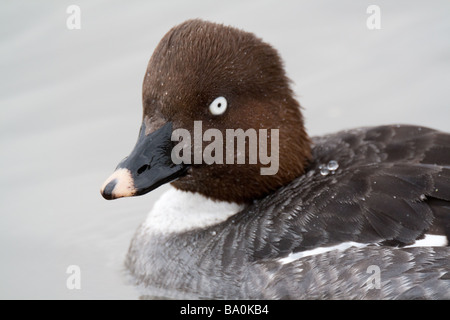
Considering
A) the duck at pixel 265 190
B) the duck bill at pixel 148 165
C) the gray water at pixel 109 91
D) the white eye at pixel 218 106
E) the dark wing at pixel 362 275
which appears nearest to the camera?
the dark wing at pixel 362 275

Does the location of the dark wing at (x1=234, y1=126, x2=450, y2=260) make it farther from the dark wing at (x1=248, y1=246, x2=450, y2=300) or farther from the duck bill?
the duck bill

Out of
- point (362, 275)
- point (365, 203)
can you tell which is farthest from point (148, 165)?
point (362, 275)

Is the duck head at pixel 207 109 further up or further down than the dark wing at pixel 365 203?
further up

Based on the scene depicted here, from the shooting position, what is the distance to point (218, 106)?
5906 mm

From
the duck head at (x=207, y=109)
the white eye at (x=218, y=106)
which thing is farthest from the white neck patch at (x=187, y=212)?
the white eye at (x=218, y=106)

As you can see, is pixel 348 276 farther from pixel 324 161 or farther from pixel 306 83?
pixel 306 83

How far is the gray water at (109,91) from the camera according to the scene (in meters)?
7.47

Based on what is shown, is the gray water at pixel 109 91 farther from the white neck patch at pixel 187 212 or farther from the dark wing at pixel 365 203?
the dark wing at pixel 365 203

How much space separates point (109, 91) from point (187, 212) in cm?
288

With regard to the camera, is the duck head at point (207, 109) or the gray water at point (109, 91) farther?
the gray water at point (109, 91)

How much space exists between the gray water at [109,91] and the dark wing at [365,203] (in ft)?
5.42

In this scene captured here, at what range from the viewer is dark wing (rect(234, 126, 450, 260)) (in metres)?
5.43

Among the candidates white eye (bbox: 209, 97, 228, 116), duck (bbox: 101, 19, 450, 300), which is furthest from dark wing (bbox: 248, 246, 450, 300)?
white eye (bbox: 209, 97, 228, 116)

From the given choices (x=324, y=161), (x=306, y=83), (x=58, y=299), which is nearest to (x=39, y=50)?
(x=306, y=83)
